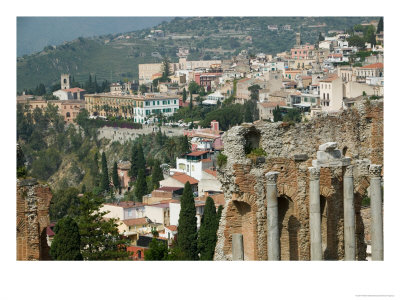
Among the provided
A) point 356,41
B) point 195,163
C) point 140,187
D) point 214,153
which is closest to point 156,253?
point 140,187

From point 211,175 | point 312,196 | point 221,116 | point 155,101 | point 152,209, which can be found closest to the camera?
point 312,196

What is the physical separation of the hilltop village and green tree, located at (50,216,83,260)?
0.52 feet

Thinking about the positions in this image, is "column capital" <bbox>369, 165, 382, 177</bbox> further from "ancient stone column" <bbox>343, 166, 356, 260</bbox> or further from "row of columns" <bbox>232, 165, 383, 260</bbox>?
"ancient stone column" <bbox>343, 166, 356, 260</bbox>

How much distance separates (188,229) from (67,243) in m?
12.0

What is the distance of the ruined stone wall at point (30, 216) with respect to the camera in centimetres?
1155

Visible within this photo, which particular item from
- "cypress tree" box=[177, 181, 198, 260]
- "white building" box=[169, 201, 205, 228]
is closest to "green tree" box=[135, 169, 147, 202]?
"white building" box=[169, 201, 205, 228]

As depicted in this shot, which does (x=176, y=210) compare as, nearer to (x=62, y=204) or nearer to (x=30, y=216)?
(x=62, y=204)

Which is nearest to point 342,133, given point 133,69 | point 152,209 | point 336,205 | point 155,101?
point 336,205

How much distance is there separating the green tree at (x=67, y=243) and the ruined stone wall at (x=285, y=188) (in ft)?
19.4

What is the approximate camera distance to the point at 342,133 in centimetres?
1361

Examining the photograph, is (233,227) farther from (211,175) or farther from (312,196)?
(211,175)

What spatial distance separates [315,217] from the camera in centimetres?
1158

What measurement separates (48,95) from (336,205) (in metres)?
82.9

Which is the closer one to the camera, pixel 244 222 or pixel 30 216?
pixel 30 216
